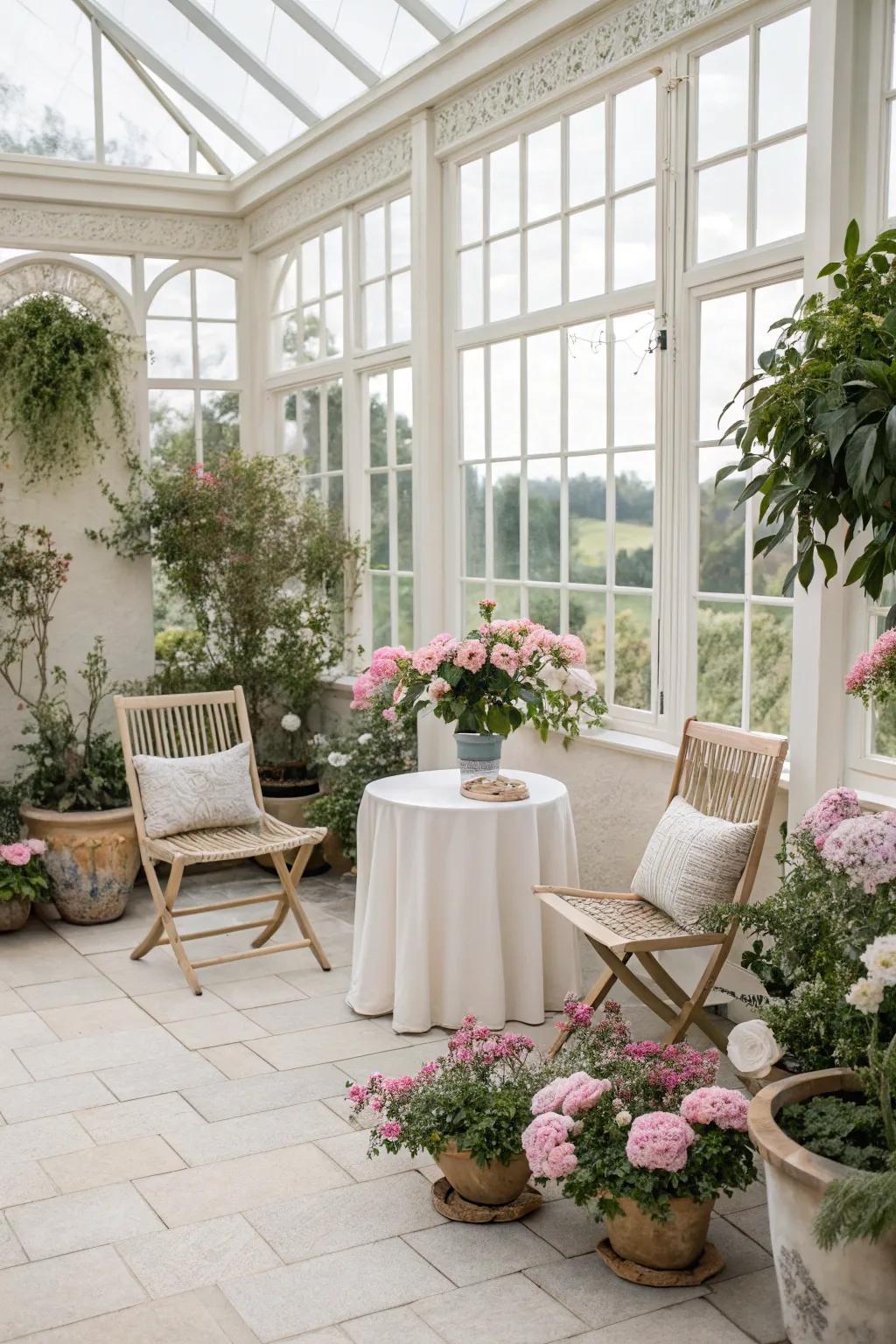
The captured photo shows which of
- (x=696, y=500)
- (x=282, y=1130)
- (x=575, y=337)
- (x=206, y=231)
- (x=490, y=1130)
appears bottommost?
(x=282, y=1130)

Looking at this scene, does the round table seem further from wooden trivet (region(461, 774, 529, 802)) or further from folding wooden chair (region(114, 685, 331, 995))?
folding wooden chair (region(114, 685, 331, 995))

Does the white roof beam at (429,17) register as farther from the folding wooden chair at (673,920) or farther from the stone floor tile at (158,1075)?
the stone floor tile at (158,1075)

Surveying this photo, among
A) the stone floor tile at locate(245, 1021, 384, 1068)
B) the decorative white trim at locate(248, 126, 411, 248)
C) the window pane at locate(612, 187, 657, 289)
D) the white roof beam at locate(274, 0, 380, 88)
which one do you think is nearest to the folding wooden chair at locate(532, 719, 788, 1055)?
the stone floor tile at locate(245, 1021, 384, 1068)

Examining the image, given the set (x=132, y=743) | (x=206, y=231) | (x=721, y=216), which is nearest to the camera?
(x=721, y=216)

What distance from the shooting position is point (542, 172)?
543 centimetres

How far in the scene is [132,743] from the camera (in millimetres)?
5820

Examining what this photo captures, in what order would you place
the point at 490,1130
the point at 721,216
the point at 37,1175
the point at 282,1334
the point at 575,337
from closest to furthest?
the point at 282,1334 < the point at 490,1130 < the point at 37,1175 < the point at 721,216 < the point at 575,337

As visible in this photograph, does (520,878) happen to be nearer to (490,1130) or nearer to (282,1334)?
(490,1130)

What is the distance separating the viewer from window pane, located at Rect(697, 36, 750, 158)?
4379 mm

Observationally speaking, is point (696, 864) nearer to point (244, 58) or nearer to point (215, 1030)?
point (215, 1030)

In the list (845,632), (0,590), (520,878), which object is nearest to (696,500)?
(845,632)

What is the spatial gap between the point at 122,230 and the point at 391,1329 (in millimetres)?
6297

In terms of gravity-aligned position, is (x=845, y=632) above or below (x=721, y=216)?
below

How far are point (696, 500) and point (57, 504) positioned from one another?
157 inches
